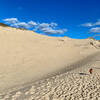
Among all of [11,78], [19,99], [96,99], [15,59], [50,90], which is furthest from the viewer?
[15,59]

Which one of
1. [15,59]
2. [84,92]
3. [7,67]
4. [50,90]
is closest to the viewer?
[84,92]

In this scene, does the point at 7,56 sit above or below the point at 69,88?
above

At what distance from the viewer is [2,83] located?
9609 millimetres

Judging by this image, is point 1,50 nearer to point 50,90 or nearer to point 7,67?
point 7,67

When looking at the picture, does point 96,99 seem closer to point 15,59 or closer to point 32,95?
point 32,95

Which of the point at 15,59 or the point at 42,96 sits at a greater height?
the point at 15,59

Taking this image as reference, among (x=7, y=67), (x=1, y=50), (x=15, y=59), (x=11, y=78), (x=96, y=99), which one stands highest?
(x=1, y=50)

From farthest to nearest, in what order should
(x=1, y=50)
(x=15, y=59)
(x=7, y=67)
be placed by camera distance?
(x=1, y=50), (x=15, y=59), (x=7, y=67)

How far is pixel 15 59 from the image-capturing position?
16297 millimetres

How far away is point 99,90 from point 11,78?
7.79m

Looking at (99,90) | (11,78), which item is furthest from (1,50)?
(99,90)

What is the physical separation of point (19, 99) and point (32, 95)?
0.77 metres

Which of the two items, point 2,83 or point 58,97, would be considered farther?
point 2,83

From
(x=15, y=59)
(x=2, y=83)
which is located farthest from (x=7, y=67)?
(x=2, y=83)
